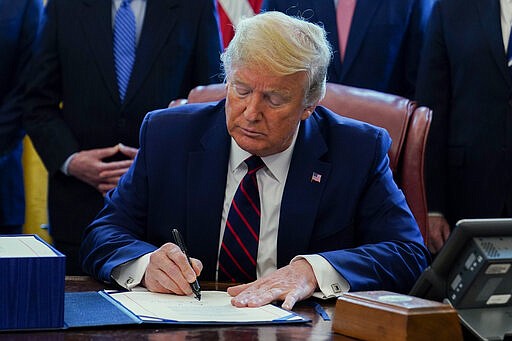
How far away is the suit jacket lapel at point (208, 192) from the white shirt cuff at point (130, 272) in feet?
1.05

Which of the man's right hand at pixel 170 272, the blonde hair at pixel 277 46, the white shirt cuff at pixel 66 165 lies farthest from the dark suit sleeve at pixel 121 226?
the white shirt cuff at pixel 66 165


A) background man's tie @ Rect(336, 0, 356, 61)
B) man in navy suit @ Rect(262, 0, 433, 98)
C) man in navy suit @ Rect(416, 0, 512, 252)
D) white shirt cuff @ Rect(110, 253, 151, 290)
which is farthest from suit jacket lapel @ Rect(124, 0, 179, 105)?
white shirt cuff @ Rect(110, 253, 151, 290)

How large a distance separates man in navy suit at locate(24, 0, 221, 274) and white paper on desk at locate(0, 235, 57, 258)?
2.03m

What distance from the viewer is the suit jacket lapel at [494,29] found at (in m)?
4.44

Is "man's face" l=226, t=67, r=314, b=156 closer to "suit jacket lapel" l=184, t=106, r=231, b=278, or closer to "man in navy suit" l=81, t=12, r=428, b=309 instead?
"man in navy suit" l=81, t=12, r=428, b=309

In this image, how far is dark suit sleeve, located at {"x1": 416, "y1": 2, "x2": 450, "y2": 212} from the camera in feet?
14.8

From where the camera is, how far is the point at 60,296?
7.11 feet

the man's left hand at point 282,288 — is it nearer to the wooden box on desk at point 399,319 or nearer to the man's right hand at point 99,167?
the wooden box on desk at point 399,319

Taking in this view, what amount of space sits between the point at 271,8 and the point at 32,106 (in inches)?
49.4

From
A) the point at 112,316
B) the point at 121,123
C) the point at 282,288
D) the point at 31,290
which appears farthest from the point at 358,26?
the point at 31,290

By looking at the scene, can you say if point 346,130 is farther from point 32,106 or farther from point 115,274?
point 32,106

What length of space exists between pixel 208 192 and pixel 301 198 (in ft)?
1.02

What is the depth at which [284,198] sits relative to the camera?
3125 mm

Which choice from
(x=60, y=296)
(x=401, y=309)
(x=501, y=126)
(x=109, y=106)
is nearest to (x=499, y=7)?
(x=501, y=126)
